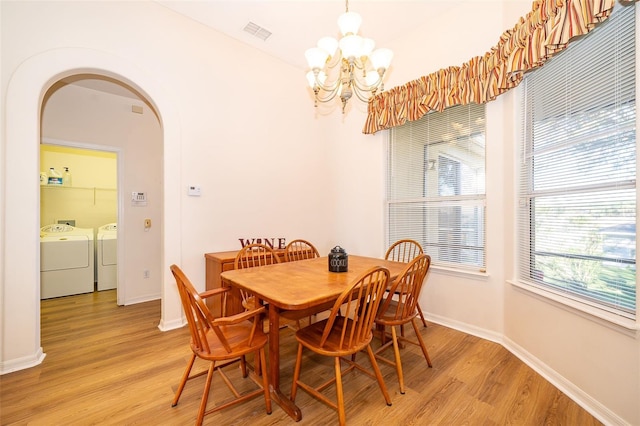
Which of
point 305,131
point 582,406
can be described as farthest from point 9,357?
point 582,406

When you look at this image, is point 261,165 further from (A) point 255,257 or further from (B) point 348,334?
(B) point 348,334

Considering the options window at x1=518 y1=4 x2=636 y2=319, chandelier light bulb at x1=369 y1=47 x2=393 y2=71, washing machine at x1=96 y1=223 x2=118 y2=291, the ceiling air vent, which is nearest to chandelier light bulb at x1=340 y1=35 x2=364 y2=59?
chandelier light bulb at x1=369 y1=47 x2=393 y2=71

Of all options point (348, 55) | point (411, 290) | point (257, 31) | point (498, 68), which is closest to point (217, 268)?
point (411, 290)

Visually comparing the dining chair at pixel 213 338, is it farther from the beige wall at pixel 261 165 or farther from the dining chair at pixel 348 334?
the beige wall at pixel 261 165

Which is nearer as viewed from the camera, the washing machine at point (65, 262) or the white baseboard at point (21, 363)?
the white baseboard at point (21, 363)

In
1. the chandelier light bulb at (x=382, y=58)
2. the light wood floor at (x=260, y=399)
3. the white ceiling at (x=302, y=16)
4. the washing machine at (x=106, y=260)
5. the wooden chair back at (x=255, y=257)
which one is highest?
the white ceiling at (x=302, y=16)

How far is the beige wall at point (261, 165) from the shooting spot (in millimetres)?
1943

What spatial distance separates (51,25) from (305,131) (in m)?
2.64

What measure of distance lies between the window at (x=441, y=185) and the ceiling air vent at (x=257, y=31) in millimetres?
1909

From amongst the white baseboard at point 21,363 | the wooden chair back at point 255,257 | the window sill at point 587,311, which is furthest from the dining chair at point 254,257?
the window sill at point 587,311

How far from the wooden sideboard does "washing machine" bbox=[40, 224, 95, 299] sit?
2512 millimetres

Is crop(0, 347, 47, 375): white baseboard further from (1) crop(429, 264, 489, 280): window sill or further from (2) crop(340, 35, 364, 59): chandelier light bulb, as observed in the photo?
(1) crop(429, 264, 489, 280): window sill

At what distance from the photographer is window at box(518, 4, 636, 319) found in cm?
150

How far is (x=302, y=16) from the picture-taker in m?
2.85
